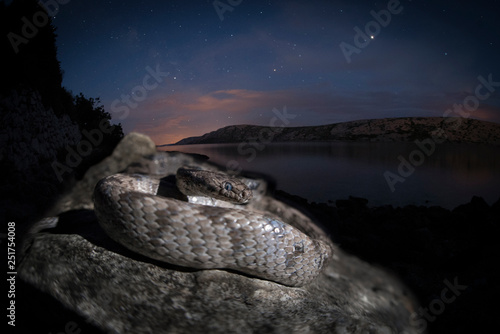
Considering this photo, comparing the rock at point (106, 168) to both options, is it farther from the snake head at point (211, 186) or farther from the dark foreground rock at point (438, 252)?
the dark foreground rock at point (438, 252)

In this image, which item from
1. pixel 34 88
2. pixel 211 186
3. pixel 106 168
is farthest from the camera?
pixel 34 88

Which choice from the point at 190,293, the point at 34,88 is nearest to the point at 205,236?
the point at 190,293

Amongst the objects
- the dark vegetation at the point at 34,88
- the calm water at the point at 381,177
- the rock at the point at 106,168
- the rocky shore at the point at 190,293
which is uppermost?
the dark vegetation at the point at 34,88

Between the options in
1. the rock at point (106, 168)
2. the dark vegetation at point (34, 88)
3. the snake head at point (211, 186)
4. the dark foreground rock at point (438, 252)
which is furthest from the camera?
the dark vegetation at point (34, 88)

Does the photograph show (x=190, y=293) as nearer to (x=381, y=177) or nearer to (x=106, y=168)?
(x=106, y=168)

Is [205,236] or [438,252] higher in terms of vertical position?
[205,236]

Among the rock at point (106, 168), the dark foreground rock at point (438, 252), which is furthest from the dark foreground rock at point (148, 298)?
the dark foreground rock at point (438, 252)

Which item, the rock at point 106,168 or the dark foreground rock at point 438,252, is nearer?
the dark foreground rock at point 438,252

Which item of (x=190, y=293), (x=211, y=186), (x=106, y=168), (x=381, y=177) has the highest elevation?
(x=106, y=168)

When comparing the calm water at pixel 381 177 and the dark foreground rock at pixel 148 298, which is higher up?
the dark foreground rock at pixel 148 298

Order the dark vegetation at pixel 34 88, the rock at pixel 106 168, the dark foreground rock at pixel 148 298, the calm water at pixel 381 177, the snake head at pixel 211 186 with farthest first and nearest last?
the calm water at pixel 381 177
the dark vegetation at pixel 34 88
the rock at pixel 106 168
the snake head at pixel 211 186
the dark foreground rock at pixel 148 298
